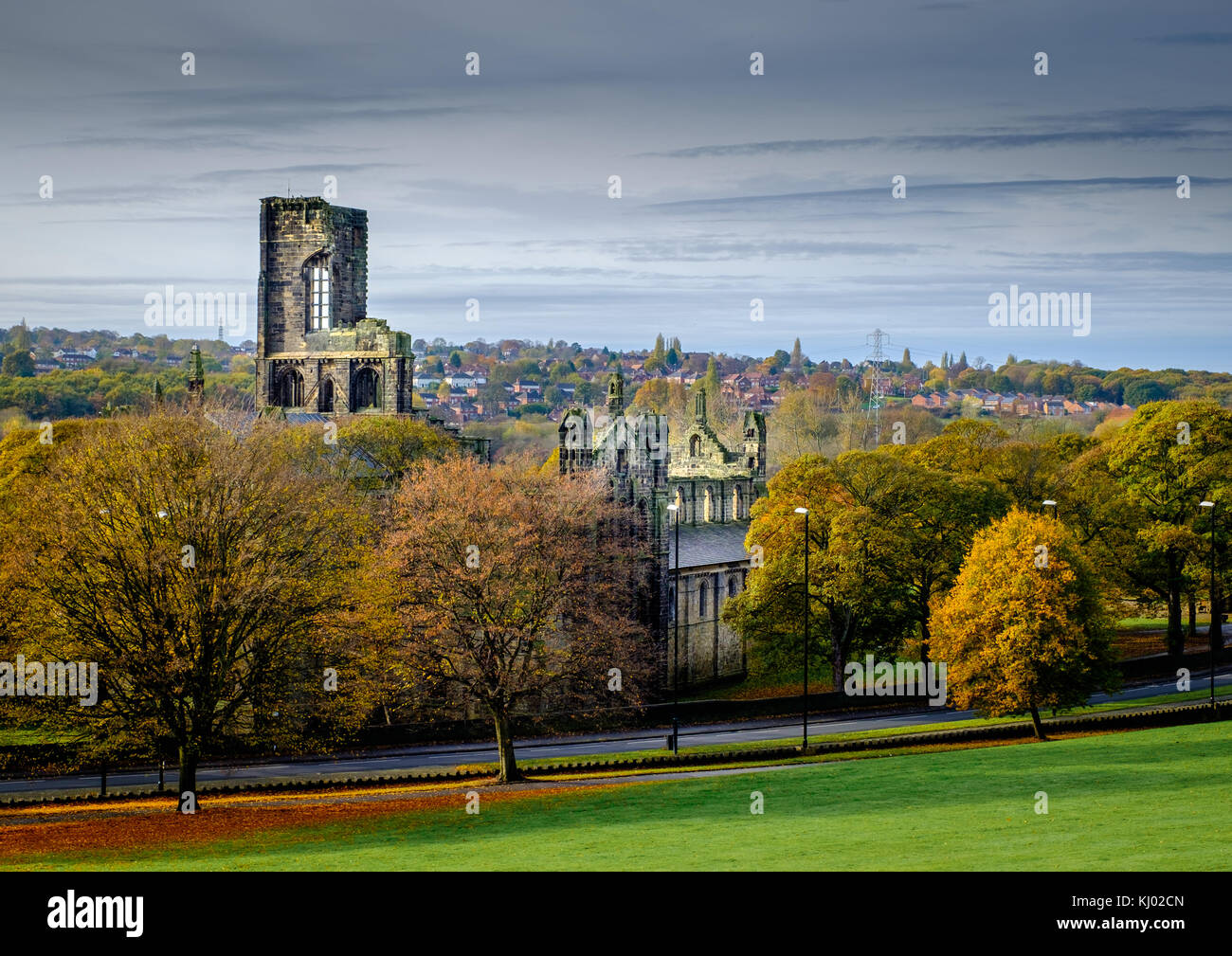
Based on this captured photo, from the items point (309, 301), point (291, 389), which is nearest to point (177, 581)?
point (291, 389)

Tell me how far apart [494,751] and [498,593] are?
1007 centimetres

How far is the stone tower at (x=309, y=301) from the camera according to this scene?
99.6m

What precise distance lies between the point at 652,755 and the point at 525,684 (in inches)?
244

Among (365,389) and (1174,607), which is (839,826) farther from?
(365,389)

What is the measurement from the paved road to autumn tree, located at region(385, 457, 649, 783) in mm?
4052

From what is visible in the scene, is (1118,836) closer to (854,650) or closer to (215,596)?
(215,596)

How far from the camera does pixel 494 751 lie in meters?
53.0

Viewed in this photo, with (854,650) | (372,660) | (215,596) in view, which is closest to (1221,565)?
(854,650)

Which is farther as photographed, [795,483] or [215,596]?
[795,483]

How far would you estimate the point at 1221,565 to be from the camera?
229 ft

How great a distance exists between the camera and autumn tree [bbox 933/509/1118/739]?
5012 centimetres

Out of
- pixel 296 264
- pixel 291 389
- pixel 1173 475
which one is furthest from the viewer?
pixel 291 389

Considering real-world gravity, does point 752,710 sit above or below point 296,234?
below

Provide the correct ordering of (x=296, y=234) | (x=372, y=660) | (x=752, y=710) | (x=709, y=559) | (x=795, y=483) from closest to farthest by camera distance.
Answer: (x=372, y=660), (x=752, y=710), (x=795, y=483), (x=709, y=559), (x=296, y=234)
